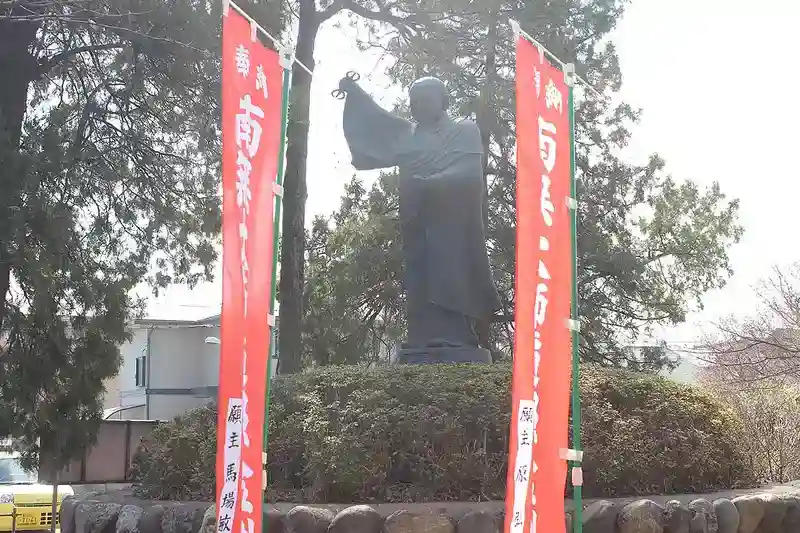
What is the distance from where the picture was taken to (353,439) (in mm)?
5305

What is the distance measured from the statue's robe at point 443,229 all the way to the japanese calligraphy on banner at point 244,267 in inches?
131

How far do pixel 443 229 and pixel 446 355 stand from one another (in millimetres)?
1005

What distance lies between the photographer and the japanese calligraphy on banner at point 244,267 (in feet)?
11.4

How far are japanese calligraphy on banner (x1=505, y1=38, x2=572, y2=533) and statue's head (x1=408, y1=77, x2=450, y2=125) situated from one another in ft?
11.1

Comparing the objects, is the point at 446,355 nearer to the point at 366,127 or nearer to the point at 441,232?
the point at 441,232

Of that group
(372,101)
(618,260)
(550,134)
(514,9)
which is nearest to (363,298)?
(618,260)

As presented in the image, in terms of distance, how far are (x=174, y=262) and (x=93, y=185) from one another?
5.43 ft

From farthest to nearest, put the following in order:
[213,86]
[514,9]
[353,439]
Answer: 1. [514,9]
2. [213,86]
3. [353,439]

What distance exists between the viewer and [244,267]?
11.7ft

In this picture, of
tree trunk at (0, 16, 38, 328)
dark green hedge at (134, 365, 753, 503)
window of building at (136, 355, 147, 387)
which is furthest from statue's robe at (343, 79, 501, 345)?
window of building at (136, 355, 147, 387)

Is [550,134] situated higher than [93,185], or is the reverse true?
[93,185]

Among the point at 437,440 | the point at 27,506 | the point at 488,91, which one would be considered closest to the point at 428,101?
the point at 437,440

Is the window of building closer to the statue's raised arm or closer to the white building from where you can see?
the white building

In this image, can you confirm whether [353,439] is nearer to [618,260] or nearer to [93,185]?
[93,185]
